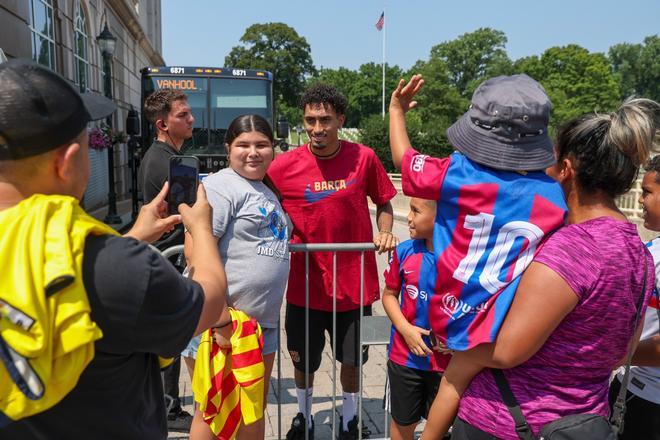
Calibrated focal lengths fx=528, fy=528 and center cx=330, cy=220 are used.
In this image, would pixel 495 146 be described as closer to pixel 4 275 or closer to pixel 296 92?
pixel 4 275

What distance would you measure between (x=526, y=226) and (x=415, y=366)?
3.88ft

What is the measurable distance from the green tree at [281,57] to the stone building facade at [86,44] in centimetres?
3839

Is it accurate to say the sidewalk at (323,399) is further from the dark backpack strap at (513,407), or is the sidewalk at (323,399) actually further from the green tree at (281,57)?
the green tree at (281,57)

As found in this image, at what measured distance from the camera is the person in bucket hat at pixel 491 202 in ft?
5.75

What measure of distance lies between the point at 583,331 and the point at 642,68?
306 feet

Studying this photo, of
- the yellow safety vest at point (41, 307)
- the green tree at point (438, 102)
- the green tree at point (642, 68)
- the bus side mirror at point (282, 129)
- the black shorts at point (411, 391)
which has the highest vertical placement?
the green tree at point (642, 68)

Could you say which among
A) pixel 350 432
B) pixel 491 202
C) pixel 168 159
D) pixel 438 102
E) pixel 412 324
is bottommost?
pixel 350 432

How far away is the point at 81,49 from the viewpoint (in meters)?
17.2

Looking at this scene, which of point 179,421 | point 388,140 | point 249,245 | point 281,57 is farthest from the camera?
point 281,57

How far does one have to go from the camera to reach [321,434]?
3770 mm

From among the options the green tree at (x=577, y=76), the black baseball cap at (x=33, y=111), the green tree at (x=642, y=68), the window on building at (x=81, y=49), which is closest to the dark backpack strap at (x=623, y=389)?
the black baseball cap at (x=33, y=111)

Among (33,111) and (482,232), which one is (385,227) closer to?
(482,232)

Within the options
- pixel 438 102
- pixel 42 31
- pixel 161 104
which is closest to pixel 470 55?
pixel 438 102

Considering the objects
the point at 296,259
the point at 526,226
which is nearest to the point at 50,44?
the point at 296,259
